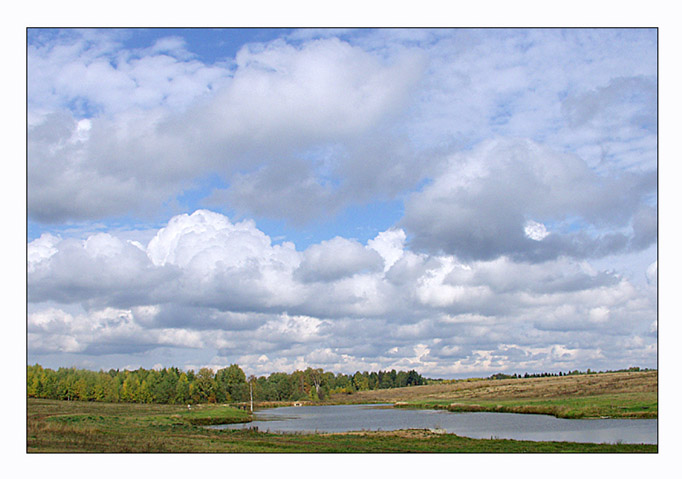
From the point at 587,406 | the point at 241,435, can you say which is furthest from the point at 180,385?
the point at 587,406

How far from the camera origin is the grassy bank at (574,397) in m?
56.1

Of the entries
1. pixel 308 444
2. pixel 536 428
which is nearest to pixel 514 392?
pixel 536 428

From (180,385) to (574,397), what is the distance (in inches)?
2331

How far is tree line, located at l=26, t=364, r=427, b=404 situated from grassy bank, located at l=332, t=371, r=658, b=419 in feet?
124

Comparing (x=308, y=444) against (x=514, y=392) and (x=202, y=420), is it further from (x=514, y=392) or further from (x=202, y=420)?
(x=514, y=392)

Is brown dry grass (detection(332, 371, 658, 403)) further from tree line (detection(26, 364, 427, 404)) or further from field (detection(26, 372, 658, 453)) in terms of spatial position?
tree line (detection(26, 364, 427, 404))

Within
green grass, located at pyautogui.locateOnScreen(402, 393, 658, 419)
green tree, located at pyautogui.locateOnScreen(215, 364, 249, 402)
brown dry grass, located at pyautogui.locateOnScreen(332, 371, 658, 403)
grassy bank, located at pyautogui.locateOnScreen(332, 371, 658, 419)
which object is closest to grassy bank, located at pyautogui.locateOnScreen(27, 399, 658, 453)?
green grass, located at pyautogui.locateOnScreen(402, 393, 658, 419)

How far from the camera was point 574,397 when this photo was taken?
7306 cm

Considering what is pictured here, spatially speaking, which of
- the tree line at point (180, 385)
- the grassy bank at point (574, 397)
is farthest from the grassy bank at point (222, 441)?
the grassy bank at point (574, 397)

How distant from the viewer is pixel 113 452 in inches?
1232

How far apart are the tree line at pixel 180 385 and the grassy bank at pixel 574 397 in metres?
37.7

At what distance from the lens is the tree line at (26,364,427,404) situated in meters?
59.8

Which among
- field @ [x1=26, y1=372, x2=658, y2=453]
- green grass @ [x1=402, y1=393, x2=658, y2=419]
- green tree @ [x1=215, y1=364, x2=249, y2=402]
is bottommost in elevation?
green tree @ [x1=215, y1=364, x2=249, y2=402]

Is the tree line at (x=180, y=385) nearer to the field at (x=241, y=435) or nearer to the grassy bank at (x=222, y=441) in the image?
the field at (x=241, y=435)
